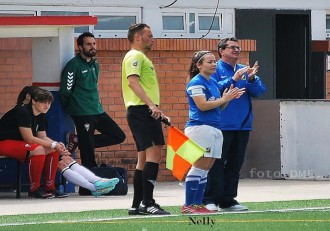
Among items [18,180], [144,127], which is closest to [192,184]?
[144,127]

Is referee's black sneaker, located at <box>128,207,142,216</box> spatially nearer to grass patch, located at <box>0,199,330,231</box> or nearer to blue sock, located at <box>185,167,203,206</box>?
grass patch, located at <box>0,199,330,231</box>

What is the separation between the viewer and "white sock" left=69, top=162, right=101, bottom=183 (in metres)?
16.6

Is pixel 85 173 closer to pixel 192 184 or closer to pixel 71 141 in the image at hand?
pixel 71 141

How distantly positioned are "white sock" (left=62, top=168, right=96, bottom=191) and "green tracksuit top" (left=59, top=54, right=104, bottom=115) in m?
0.98

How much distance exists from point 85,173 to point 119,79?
10.1ft

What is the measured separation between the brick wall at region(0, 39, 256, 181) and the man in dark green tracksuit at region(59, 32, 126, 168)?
118 centimetres

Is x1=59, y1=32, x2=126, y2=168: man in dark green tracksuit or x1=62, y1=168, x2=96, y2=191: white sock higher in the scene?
x1=59, y1=32, x2=126, y2=168: man in dark green tracksuit

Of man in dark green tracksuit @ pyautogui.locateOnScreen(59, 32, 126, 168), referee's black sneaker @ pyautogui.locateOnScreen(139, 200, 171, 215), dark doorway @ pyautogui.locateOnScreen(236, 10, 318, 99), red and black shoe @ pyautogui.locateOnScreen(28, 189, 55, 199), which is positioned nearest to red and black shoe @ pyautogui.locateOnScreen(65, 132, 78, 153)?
man in dark green tracksuit @ pyautogui.locateOnScreen(59, 32, 126, 168)

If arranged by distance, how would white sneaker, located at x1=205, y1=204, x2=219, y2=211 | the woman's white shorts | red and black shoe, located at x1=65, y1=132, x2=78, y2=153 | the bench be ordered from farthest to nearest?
red and black shoe, located at x1=65, y1=132, x2=78, y2=153 → the bench → white sneaker, located at x1=205, y1=204, x2=219, y2=211 → the woman's white shorts

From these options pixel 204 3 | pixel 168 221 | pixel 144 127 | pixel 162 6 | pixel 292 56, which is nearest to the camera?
pixel 168 221

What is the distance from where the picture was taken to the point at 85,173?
54.5 ft

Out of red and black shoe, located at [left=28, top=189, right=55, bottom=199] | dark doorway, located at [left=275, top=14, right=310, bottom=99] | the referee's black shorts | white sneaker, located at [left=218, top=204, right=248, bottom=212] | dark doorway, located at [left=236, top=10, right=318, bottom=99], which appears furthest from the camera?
dark doorway, located at [left=275, top=14, right=310, bottom=99]

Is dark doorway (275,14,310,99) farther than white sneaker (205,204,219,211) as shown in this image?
Yes

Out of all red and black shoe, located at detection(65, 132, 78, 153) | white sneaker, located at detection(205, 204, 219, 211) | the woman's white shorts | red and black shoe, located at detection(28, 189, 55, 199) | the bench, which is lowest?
red and black shoe, located at detection(28, 189, 55, 199)
